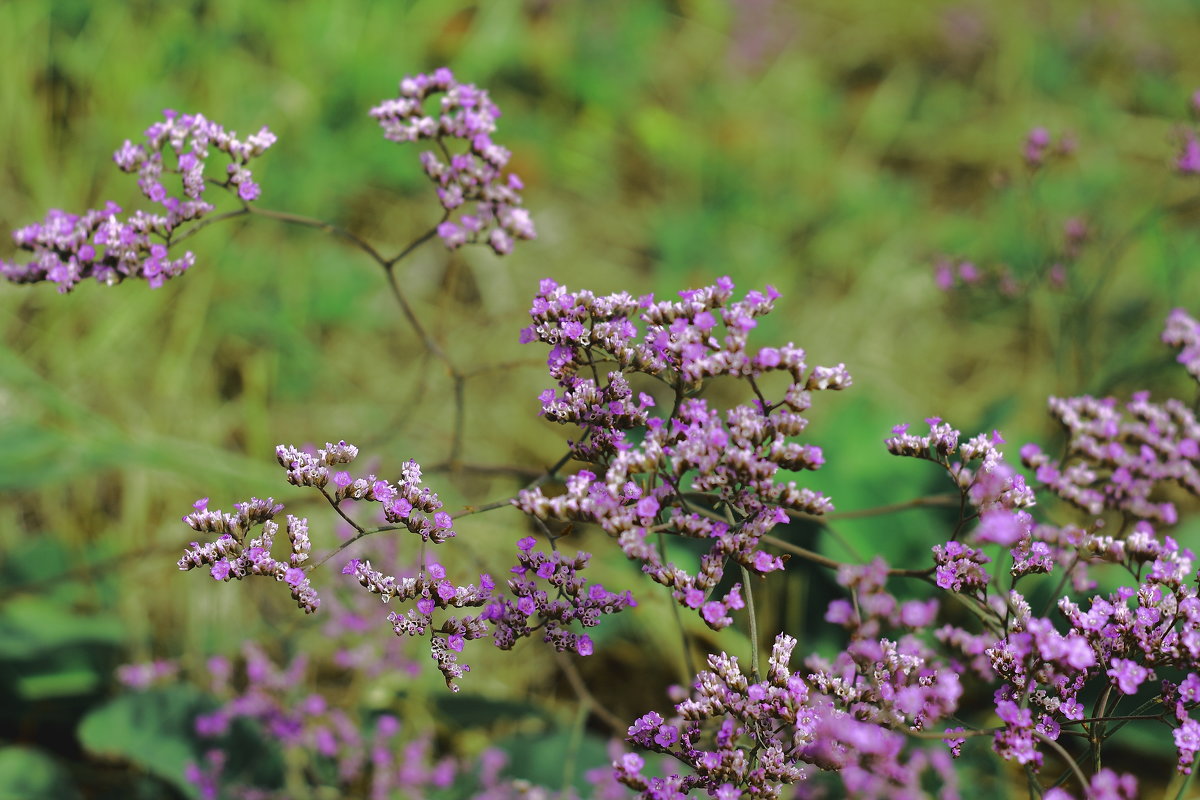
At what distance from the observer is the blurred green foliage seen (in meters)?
3.54

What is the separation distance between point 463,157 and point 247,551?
926 millimetres

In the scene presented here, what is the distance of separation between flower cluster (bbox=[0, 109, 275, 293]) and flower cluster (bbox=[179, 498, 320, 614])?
1.62ft

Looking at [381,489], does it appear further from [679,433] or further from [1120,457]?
[1120,457]

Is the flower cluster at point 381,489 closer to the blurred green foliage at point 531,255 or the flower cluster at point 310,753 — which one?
the blurred green foliage at point 531,255

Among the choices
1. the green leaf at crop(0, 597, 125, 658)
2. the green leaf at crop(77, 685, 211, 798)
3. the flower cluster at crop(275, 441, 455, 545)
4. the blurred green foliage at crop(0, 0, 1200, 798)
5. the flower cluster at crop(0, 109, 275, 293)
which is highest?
the blurred green foliage at crop(0, 0, 1200, 798)

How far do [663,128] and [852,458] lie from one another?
2.82 meters

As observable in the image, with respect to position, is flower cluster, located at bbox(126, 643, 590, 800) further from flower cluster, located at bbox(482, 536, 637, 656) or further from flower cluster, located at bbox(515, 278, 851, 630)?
flower cluster, located at bbox(515, 278, 851, 630)

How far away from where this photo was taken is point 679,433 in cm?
176

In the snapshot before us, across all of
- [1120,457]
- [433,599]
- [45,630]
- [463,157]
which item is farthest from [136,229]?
[1120,457]

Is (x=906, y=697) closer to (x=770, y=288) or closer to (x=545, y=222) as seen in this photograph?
(x=770, y=288)

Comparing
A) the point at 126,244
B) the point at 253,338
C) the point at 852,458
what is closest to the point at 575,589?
the point at 126,244

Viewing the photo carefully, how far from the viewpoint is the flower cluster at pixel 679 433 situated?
1.63 meters

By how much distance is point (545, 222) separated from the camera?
536 cm

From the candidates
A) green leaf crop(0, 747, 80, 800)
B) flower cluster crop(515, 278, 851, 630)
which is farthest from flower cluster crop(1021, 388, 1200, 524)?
green leaf crop(0, 747, 80, 800)
